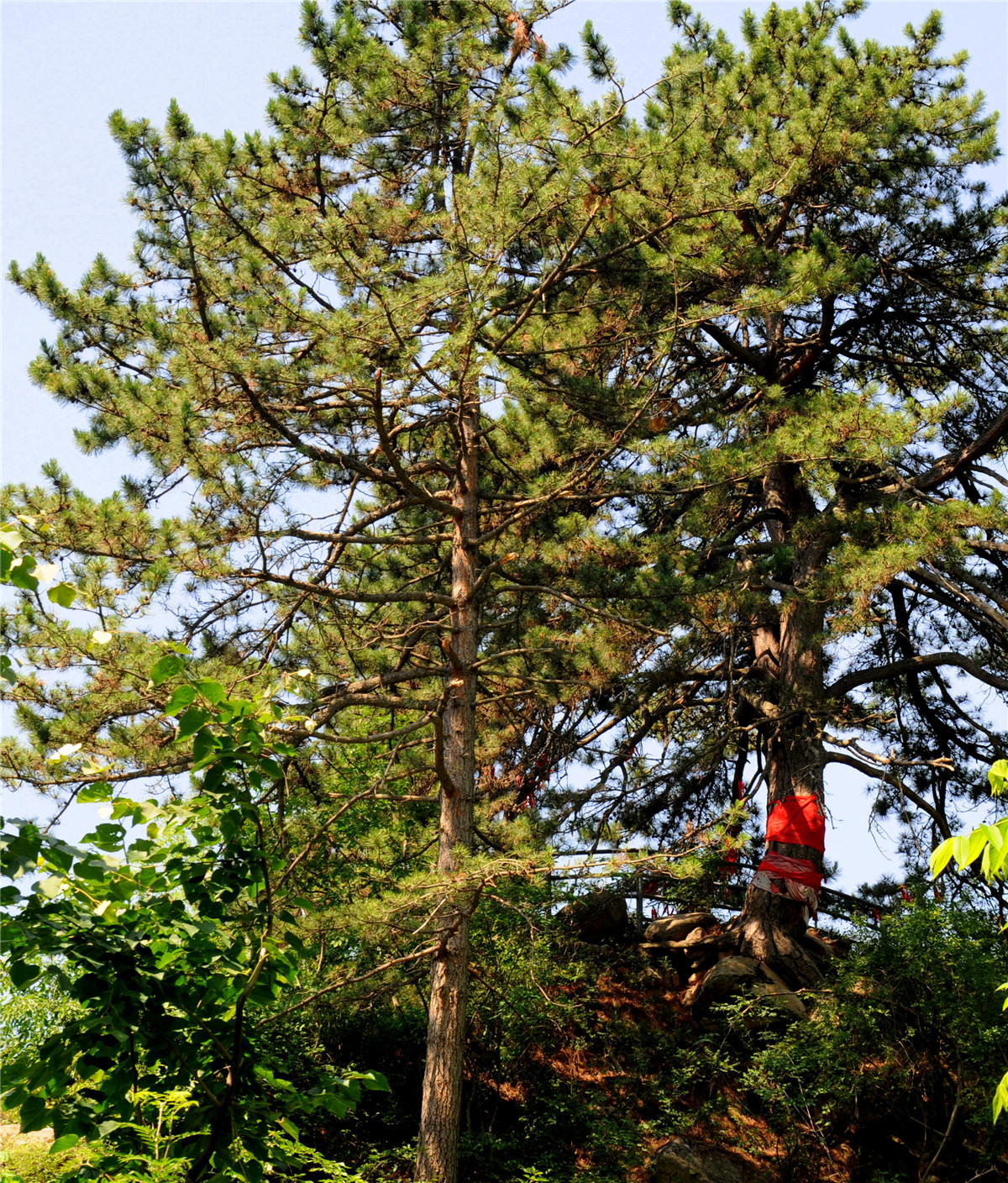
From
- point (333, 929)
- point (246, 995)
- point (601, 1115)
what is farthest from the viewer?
point (601, 1115)

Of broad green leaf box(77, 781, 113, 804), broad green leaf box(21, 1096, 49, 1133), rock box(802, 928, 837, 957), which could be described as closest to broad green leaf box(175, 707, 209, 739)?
broad green leaf box(77, 781, 113, 804)

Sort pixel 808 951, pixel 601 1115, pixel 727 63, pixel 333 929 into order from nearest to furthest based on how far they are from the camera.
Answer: pixel 333 929 → pixel 601 1115 → pixel 808 951 → pixel 727 63

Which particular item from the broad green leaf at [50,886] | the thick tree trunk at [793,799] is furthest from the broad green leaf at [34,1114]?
the thick tree trunk at [793,799]

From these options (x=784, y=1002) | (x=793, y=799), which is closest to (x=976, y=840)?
(x=784, y=1002)

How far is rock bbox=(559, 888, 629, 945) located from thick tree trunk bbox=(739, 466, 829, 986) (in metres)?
1.32

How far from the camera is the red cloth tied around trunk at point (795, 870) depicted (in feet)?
34.6

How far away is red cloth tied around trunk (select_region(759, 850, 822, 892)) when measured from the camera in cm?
1055

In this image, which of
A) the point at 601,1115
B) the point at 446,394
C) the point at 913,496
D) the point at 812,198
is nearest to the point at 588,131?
the point at 446,394

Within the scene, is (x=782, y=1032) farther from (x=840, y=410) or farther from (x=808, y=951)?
(x=840, y=410)

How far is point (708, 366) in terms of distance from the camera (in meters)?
12.6

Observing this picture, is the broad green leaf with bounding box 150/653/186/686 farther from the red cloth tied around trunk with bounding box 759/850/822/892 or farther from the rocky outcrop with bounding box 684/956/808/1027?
the red cloth tied around trunk with bounding box 759/850/822/892

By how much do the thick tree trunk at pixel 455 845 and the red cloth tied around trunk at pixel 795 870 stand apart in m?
3.56

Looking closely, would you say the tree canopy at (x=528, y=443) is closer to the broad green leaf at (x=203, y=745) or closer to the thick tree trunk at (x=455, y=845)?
the thick tree trunk at (x=455, y=845)

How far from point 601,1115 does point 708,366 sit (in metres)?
7.86
